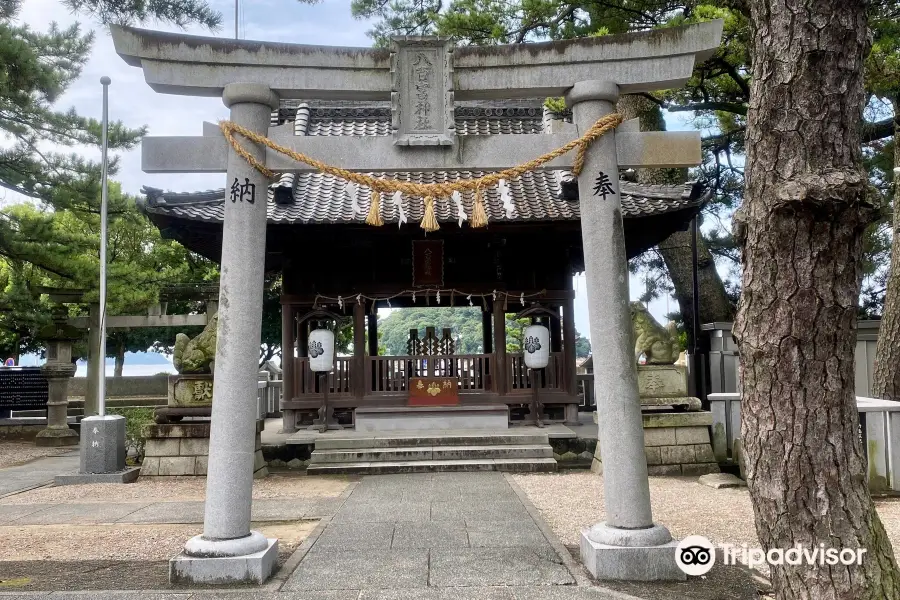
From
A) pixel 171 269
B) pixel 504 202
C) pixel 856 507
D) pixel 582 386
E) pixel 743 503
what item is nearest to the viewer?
pixel 856 507

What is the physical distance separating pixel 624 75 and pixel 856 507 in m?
3.49

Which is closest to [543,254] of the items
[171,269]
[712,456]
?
[712,456]

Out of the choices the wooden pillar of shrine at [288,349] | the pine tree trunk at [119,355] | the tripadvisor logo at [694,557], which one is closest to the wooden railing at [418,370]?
the wooden pillar of shrine at [288,349]

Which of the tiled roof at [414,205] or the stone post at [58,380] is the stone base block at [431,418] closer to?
the tiled roof at [414,205]

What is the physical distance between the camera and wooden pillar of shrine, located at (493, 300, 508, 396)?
38.5ft

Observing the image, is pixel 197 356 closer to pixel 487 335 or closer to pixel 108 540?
pixel 108 540

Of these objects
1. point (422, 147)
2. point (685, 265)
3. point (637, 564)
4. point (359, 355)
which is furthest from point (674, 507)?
point (685, 265)

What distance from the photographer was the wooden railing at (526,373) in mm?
11859

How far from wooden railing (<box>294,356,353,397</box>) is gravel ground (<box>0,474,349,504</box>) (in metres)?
2.29

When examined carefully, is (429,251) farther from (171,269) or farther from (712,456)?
(171,269)

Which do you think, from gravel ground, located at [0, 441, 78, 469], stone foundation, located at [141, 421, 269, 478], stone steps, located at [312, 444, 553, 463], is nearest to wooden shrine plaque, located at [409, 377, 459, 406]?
stone steps, located at [312, 444, 553, 463]

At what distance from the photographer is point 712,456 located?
9570 millimetres

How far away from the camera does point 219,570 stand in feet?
14.7

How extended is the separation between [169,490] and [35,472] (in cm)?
389
